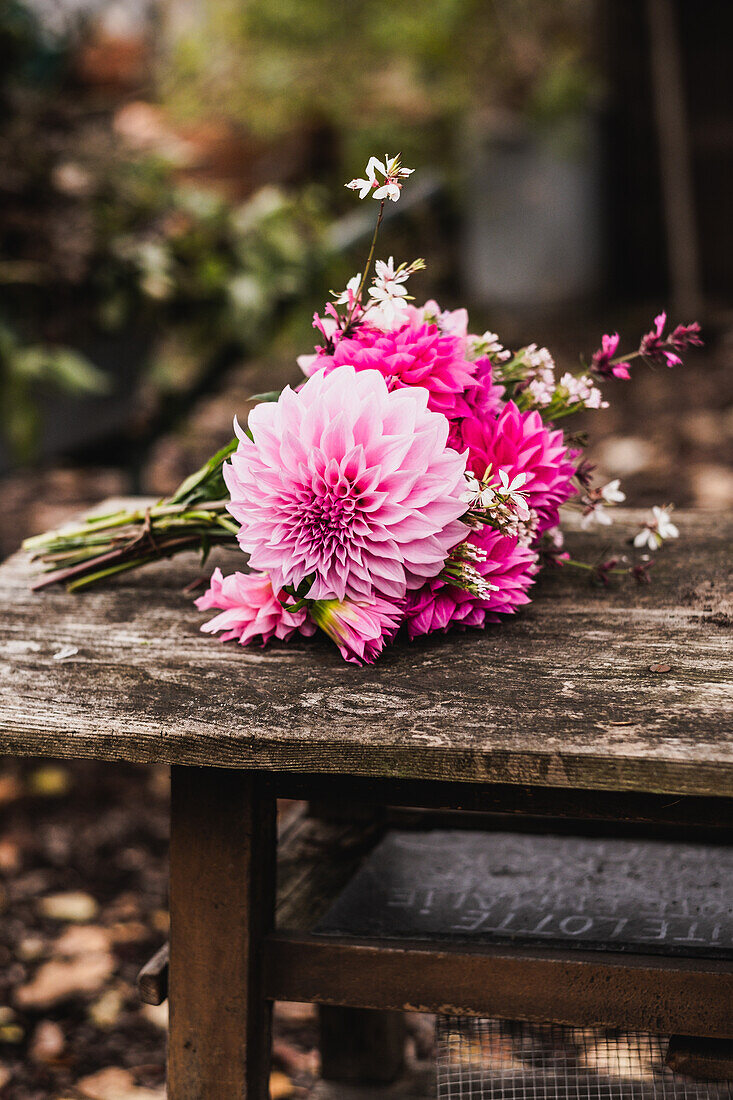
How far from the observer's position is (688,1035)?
844 millimetres

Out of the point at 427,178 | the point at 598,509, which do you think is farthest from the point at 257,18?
the point at 598,509

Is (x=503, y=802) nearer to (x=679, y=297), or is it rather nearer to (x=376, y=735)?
(x=376, y=735)

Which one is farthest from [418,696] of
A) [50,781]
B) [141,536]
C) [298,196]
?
[298,196]

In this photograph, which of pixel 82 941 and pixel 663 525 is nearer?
A: pixel 663 525

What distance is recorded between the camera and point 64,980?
1632 millimetres

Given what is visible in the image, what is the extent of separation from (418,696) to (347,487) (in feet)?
0.54

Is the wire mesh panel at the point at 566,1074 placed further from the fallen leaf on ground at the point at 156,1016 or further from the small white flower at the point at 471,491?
the fallen leaf on ground at the point at 156,1016

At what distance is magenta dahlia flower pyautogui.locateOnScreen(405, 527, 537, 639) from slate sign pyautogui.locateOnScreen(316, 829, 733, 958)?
Answer: 0.29 metres

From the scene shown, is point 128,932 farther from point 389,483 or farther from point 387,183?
point 387,183

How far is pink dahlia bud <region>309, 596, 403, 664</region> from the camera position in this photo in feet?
2.72

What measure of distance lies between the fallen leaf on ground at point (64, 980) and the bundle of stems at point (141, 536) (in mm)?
809

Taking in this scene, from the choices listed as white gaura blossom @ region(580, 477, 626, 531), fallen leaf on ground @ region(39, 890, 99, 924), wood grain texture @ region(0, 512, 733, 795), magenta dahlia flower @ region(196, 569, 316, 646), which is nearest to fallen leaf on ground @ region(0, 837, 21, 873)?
fallen leaf on ground @ region(39, 890, 99, 924)

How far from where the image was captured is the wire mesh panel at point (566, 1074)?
3.17 ft

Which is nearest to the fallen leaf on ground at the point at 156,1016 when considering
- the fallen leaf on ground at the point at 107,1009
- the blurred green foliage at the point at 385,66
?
the fallen leaf on ground at the point at 107,1009
